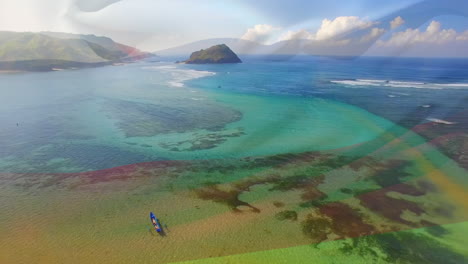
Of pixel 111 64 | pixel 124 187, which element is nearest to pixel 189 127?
pixel 124 187

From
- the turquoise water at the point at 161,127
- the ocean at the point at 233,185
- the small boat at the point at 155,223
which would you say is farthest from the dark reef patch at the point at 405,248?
the turquoise water at the point at 161,127

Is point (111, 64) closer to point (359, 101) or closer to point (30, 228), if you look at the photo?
point (359, 101)

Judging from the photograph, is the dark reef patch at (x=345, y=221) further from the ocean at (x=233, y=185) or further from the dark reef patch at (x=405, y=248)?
the dark reef patch at (x=405, y=248)

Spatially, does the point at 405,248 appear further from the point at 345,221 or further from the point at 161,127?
the point at 161,127

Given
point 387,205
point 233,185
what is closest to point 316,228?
point 387,205

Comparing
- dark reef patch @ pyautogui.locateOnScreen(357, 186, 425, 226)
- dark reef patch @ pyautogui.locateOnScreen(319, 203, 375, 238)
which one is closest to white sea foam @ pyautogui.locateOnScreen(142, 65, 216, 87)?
dark reef patch @ pyautogui.locateOnScreen(357, 186, 425, 226)

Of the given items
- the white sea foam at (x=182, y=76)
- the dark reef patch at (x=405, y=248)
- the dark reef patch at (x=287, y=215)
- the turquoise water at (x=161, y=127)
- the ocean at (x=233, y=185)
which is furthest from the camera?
the white sea foam at (x=182, y=76)

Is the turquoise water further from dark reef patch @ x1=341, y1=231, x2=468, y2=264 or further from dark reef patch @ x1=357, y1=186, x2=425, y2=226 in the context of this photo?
dark reef patch @ x1=341, y1=231, x2=468, y2=264
